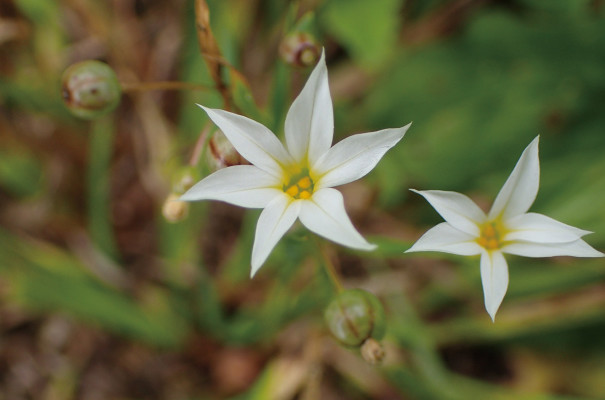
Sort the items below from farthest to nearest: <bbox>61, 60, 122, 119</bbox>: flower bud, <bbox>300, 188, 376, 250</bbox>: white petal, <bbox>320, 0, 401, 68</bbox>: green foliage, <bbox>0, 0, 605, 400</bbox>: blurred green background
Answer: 1. <bbox>0, 0, 605, 400</bbox>: blurred green background
2. <bbox>320, 0, 401, 68</bbox>: green foliage
3. <bbox>61, 60, 122, 119</bbox>: flower bud
4. <bbox>300, 188, 376, 250</bbox>: white petal

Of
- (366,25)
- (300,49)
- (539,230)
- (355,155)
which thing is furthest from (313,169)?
(366,25)

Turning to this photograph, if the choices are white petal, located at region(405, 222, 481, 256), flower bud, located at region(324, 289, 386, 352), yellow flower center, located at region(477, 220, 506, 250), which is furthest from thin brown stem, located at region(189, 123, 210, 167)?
yellow flower center, located at region(477, 220, 506, 250)

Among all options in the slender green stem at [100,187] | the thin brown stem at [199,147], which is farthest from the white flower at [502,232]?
the slender green stem at [100,187]

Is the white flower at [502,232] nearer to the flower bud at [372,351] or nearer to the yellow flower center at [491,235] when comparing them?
the yellow flower center at [491,235]

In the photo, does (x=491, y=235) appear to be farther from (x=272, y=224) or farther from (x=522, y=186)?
(x=272, y=224)

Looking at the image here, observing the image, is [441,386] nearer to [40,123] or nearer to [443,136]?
[443,136]

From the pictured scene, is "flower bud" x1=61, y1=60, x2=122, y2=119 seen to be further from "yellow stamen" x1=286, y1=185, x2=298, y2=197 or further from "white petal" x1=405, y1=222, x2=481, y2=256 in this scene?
"white petal" x1=405, y1=222, x2=481, y2=256
